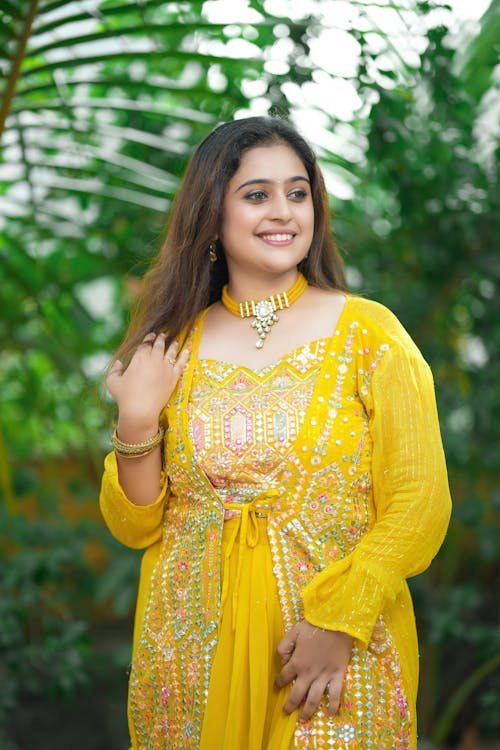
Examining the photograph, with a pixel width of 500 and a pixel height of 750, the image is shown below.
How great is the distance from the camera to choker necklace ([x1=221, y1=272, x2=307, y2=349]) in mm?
1677

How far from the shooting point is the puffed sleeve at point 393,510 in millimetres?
1448

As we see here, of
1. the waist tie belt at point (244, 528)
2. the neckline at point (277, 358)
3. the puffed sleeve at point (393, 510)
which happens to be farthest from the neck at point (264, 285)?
the waist tie belt at point (244, 528)

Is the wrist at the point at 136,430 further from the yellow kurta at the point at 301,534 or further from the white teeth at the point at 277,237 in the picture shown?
the white teeth at the point at 277,237

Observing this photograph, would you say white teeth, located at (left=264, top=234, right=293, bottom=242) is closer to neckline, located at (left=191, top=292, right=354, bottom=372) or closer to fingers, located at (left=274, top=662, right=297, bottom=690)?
neckline, located at (left=191, top=292, right=354, bottom=372)

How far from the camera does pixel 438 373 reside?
9.98 ft

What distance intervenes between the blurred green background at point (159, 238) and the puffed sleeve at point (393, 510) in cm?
53

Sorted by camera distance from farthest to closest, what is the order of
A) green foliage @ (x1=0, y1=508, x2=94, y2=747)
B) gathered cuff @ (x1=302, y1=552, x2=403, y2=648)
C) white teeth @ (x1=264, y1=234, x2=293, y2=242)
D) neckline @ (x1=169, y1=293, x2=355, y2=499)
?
green foliage @ (x1=0, y1=508, x2=94, y2=747) → white teeth @ (x1=264, y1=234, x2=293, y2=242) → neckline @ (x1=169, y1=293, x2=355, y2=499) → gathered cuff @ (x1=302, y1=552, x2=403, y2=648)

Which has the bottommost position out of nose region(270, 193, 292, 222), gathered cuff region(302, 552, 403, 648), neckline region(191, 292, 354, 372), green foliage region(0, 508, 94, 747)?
green foliage region(0, 508, 94, 747)

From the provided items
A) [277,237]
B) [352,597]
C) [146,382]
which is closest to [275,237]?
[277,237]

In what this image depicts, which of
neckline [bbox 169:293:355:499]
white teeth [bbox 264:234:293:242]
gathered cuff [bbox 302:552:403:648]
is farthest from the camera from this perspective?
white teeth [bbox 264:234:293:242]

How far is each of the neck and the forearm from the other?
0.97 ft

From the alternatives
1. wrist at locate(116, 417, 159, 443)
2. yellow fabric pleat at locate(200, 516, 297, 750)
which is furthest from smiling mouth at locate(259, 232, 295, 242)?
yellow fabric pleat at locate(200, 516, 297, 750)

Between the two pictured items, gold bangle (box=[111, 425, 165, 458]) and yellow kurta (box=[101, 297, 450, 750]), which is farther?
gold bangle (box=[111, 425, 165, 458])

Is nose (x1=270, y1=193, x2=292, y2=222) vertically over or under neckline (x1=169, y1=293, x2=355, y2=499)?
over
